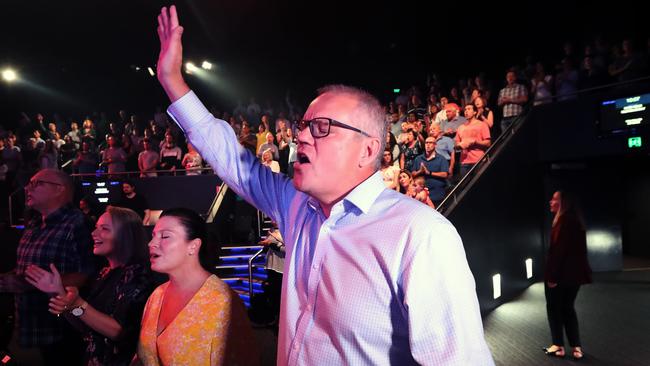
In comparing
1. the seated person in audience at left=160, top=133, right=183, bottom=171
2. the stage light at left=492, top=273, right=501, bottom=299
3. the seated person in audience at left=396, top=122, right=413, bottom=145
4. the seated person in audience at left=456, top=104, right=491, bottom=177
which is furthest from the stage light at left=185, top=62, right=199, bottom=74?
the stage light at left=492, top=273, right=501, bottom=299

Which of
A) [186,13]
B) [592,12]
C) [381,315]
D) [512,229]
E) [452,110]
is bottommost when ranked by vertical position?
[512,229]

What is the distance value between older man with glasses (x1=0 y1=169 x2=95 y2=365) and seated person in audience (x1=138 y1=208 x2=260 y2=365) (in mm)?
1262

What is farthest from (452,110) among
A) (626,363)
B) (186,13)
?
(186,13)

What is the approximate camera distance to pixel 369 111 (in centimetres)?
141

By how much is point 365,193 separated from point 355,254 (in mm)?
203

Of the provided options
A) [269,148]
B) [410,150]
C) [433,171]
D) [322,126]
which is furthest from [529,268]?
[322,126]

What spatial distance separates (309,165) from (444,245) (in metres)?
0.49

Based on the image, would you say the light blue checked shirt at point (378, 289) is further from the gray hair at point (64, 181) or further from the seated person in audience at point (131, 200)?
the seated person in audience at point (131, 200)

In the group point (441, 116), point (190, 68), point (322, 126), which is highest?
point (190, 68)

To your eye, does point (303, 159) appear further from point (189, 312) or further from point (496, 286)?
point (496, 286)

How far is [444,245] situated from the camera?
3.57ft

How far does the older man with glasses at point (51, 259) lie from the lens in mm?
3059

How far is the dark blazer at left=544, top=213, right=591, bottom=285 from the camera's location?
446 cm

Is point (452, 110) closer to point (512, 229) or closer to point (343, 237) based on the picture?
point (512, 229)
